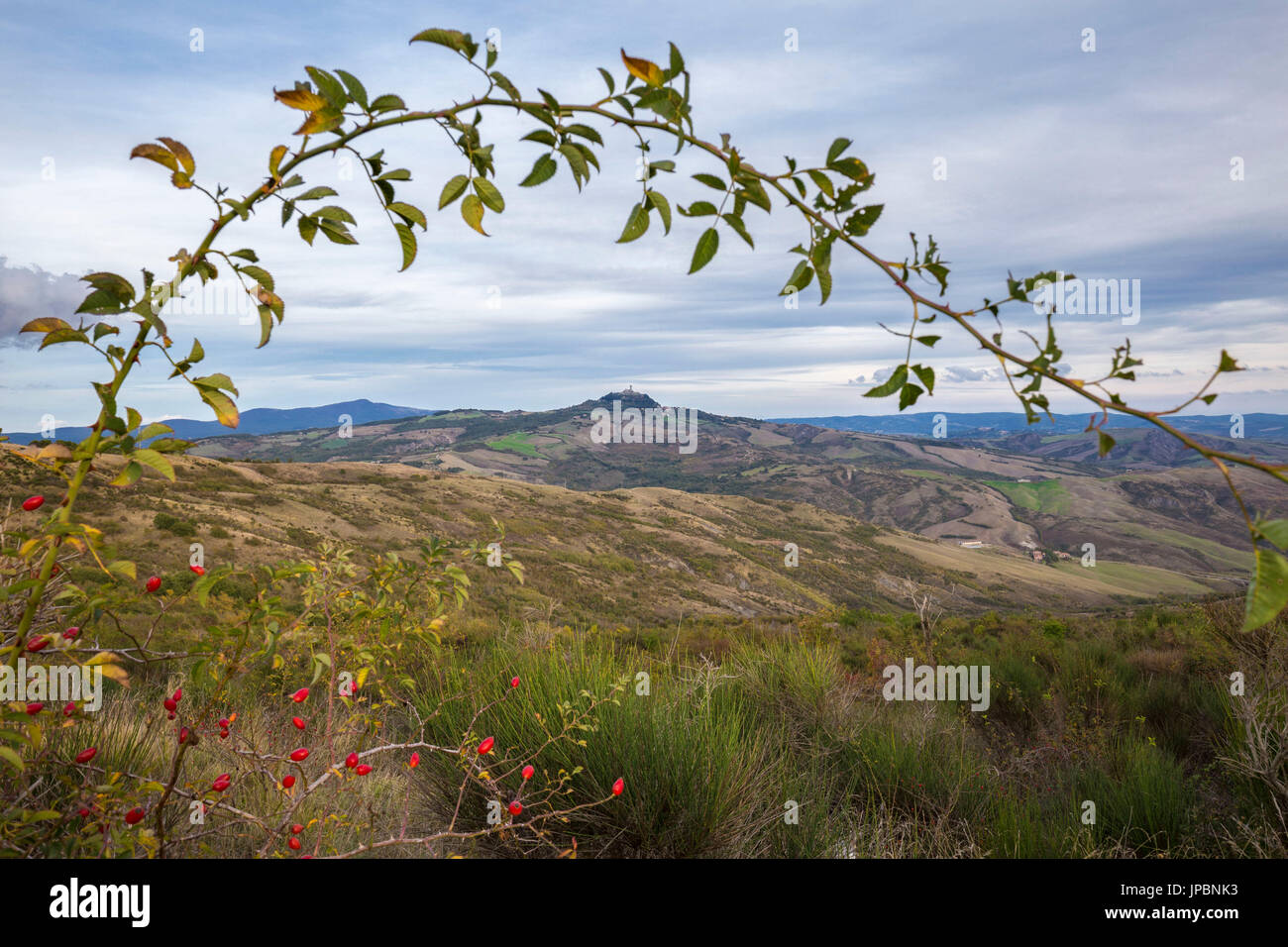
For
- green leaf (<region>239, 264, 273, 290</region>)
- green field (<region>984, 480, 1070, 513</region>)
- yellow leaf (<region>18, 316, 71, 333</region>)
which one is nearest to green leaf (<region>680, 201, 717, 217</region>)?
green leaf (<region>239, 264, 273, 290</region>)

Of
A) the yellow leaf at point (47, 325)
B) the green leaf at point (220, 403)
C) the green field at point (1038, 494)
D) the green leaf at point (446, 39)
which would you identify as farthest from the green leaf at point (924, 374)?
the green field at point (1038, 494)

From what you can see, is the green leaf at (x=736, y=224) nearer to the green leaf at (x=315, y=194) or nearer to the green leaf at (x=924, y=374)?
the green leaf at (x=924, y=374)

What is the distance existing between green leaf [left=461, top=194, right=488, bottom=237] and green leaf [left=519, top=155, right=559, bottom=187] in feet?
0.31

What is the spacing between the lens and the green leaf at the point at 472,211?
1.12m

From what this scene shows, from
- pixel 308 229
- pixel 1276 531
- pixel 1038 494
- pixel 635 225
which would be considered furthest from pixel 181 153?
pixel 1038 494

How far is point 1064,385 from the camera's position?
2.88 ft

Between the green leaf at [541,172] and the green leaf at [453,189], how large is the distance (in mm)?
98

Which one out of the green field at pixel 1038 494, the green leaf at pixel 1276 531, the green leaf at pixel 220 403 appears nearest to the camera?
the green leaf at pixel 1276 531

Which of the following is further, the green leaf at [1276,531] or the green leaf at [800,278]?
the green leaf at [800,278]

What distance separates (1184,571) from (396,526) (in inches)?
5210

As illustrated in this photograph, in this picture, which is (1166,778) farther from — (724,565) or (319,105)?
(724,565)

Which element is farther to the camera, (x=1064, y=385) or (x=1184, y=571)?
(x=1184, y=571)

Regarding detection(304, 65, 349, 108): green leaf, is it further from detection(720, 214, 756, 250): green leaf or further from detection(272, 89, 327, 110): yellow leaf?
detection(720, 214, 756, 250): green leaf
